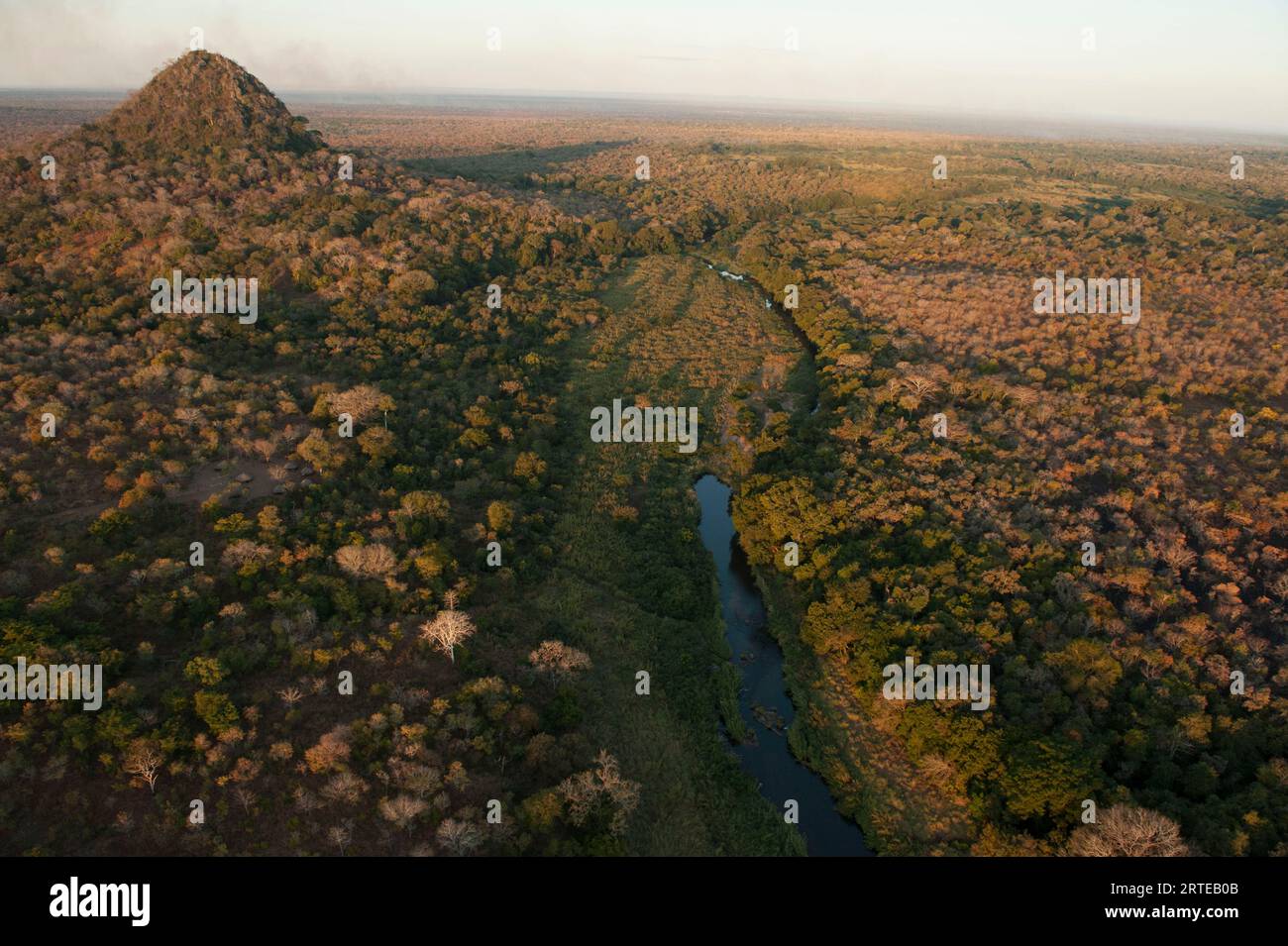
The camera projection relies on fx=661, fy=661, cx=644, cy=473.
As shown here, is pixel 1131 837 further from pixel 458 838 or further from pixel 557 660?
pixel 458 838

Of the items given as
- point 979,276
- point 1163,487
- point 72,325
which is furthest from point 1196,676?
point 72,325

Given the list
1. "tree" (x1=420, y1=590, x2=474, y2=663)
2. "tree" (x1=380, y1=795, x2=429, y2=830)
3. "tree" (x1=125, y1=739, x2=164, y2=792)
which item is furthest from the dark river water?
"tree" (x1=125, y1=739, x2=164, y2=792)

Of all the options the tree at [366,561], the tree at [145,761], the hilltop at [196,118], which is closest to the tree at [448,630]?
the tree at [366,561]

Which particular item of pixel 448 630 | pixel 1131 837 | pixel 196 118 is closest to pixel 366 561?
pixel 448 630

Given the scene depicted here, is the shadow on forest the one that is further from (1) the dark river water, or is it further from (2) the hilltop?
(1) the dark river water

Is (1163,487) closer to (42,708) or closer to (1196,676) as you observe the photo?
(1196,676)

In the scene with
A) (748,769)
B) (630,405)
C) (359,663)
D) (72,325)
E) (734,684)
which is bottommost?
(748,769)
